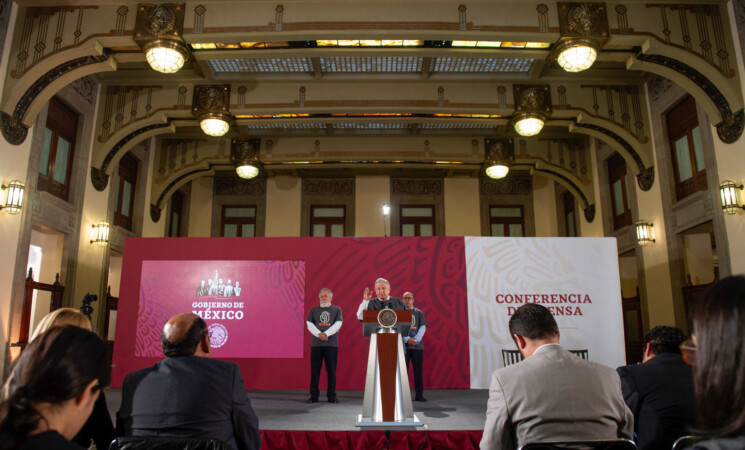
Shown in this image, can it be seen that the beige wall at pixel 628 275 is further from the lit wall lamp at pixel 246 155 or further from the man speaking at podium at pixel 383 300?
the lit wall lamp at pixel 246 155

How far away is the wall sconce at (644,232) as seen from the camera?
841cm

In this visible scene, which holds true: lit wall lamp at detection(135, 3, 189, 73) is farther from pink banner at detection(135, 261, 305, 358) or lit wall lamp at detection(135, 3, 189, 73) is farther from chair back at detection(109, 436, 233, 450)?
chair back at detection(109, 436, 233, 450)

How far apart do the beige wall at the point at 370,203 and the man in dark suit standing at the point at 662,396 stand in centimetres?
990

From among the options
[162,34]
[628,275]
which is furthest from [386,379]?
[628,275]

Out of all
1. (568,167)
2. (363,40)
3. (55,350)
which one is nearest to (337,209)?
(568,167)

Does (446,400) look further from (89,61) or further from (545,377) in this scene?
(89,61)

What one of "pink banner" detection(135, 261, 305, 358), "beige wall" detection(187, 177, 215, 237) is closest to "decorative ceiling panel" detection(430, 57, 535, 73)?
"pink banner" detection(135, 261, 305, 358)

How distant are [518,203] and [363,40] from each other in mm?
7275

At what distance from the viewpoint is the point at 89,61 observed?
22.6ft

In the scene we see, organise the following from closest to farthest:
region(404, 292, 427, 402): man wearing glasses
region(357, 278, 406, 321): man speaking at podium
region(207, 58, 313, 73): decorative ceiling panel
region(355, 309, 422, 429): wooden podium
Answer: region(355, 309, 422, 429): wooden podium
region(357, 278, 406, 321): man speaking at podium
region(404, 292, 427, 402): man wearing glasses
region(207, 58, 313, 73): decorative ceiling panel

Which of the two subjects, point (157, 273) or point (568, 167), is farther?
point (568, 167)

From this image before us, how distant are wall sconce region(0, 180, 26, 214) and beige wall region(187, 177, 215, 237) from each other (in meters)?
6.19

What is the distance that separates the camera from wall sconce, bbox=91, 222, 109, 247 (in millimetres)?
8602

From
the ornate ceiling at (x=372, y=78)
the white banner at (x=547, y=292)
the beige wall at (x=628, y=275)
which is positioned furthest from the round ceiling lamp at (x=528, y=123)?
the beige wall at (x=628, y=275)
